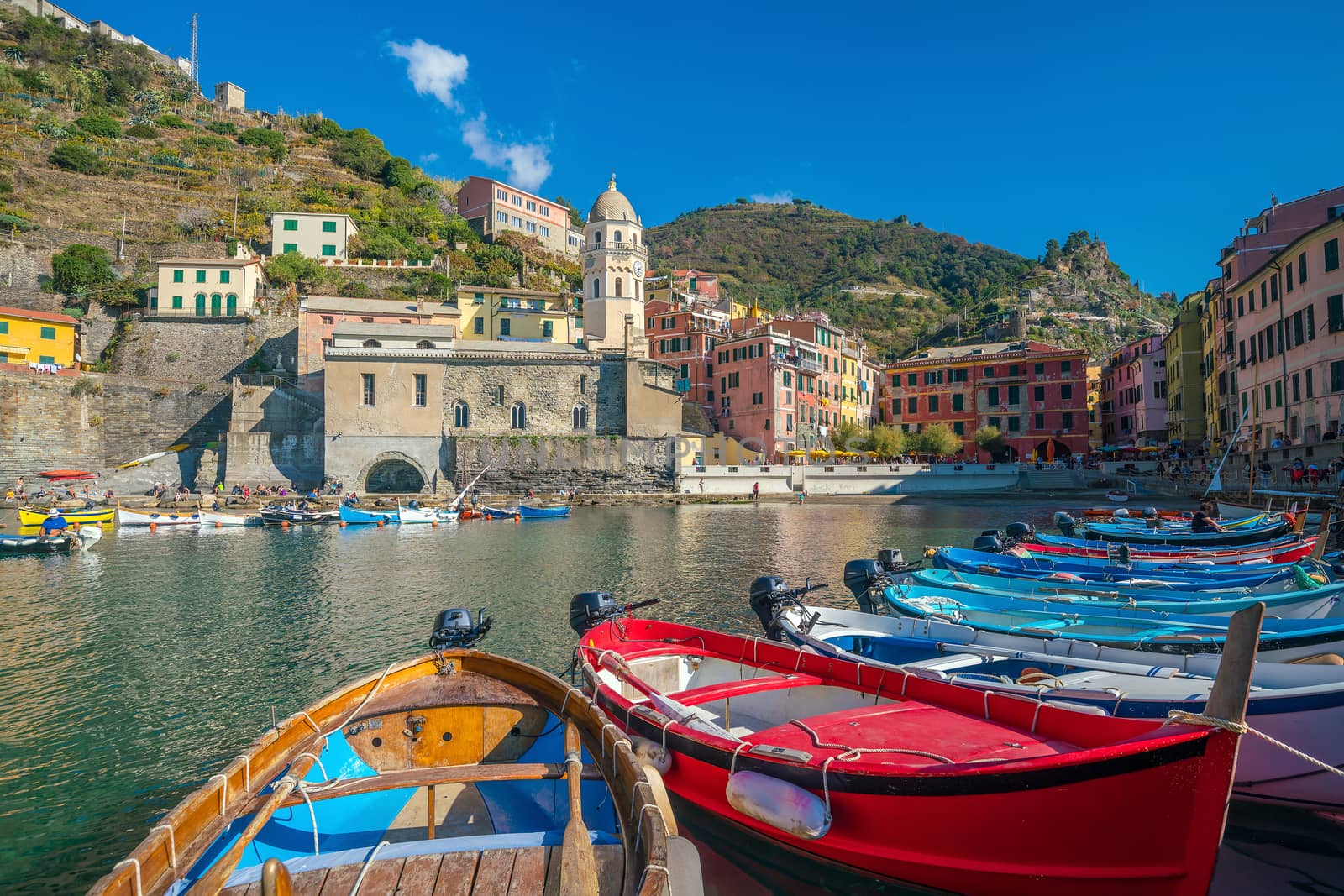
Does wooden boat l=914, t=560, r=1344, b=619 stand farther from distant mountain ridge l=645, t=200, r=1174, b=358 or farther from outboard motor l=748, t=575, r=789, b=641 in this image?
distant mountain ridge l=645, t=200, r=1174, b=358

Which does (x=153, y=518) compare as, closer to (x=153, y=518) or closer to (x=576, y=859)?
(x=153, y=518)

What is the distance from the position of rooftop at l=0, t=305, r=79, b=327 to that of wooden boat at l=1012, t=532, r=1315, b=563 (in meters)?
58.2

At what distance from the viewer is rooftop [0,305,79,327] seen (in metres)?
45.0

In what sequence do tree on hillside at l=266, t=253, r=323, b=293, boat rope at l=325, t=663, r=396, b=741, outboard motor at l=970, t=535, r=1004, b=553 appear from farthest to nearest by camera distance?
tree on hillside at l=266, t=253, r=323, b=293
outboard motor at l=970, t=535, r=1004, b=553
boat rope at l=325, t=663, r=396, b=741

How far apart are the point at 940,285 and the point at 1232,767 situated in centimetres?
13587

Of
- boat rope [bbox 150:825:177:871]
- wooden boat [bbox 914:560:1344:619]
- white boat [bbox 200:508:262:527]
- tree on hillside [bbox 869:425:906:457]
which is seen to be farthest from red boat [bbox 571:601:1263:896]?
tree on hillside [bbox 869:425:906:457]

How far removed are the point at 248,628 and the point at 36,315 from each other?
48.3 metres

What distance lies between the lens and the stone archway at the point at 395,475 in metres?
46.7

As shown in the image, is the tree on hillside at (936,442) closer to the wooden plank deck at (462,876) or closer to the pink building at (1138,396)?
the pink building at (1138,396)

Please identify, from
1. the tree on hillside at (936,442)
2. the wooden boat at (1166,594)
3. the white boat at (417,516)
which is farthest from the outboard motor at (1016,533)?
the tree on hillside at (936,442)

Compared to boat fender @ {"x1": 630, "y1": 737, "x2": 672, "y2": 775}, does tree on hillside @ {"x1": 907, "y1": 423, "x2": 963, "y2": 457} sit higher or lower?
higher

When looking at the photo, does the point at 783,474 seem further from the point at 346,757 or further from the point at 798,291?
the point at 798,291

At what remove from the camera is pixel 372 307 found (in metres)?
53.6

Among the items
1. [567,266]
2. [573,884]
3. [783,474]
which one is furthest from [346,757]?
[567,266]
